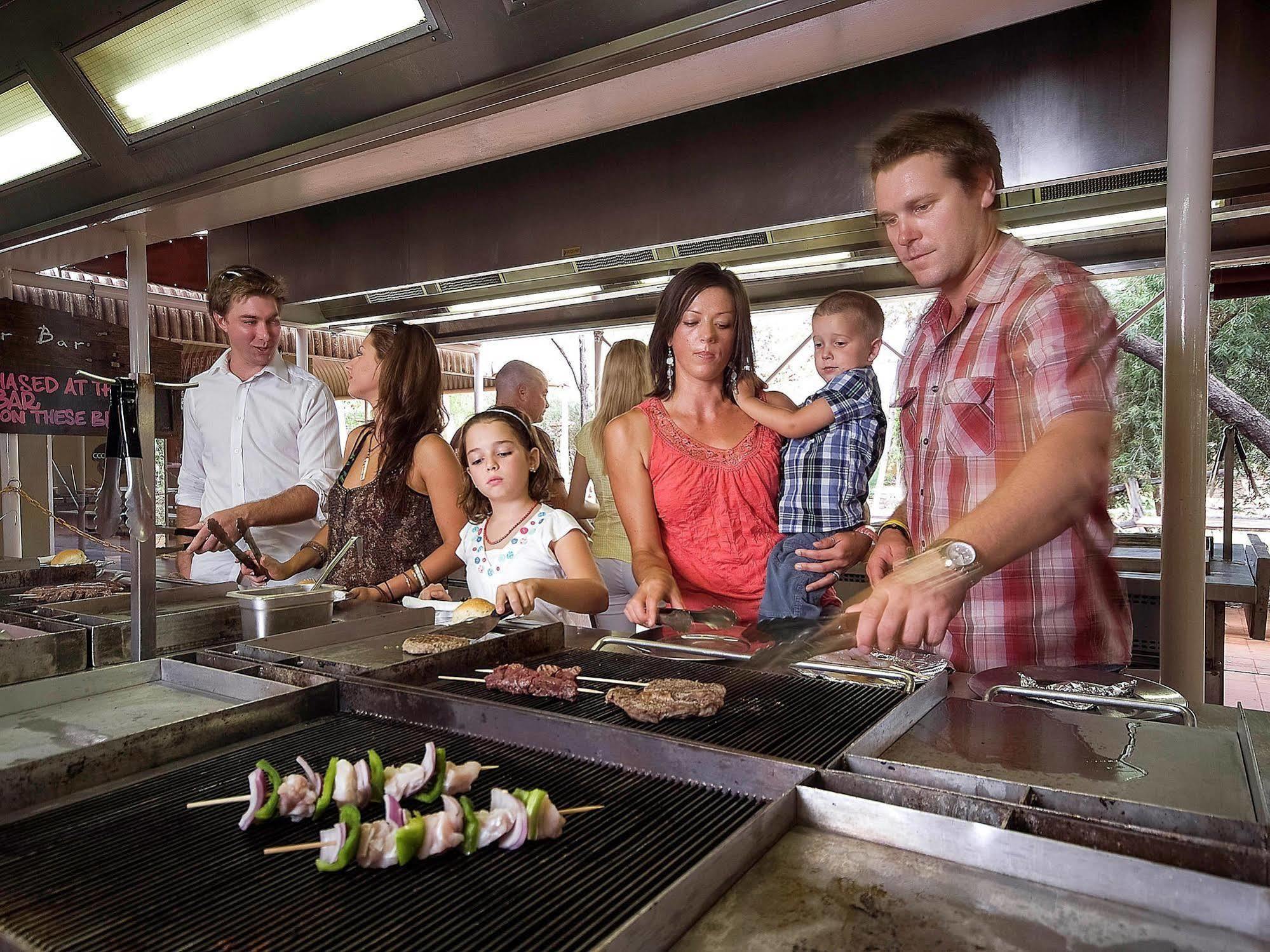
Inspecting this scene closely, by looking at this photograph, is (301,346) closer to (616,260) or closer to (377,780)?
(616,260)

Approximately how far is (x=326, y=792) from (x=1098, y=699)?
3.60ft

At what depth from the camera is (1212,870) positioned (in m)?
0.76

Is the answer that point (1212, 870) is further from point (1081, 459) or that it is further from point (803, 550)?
point (803, 550)

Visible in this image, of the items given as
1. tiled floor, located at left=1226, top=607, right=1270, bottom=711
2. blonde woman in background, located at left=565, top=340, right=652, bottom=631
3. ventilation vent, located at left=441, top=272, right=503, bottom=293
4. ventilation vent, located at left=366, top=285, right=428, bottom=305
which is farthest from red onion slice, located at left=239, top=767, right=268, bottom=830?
tiled floor, located at left=1226, top=607, right=1270, bottom=711

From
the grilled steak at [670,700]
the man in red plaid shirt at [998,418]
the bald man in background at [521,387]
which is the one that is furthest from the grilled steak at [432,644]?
the bald man in background at [521,387]

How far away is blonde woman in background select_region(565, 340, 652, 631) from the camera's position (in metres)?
3.51

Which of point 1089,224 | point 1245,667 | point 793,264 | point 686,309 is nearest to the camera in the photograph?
point 686,309

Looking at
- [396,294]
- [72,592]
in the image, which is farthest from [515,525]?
[396,294]

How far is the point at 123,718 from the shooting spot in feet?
4.48

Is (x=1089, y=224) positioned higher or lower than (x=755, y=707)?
higher

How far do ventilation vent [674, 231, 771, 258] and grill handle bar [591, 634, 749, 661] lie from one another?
227 centimetres

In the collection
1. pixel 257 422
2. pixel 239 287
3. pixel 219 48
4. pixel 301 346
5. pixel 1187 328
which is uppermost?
pixel 219 48

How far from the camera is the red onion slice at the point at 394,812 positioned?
869 mm

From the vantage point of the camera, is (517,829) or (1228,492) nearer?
(517,829)
